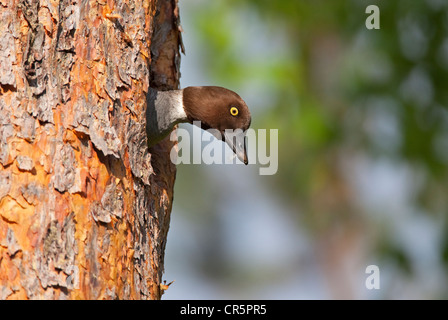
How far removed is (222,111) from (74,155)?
100 inches

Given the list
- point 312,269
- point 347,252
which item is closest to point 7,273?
point 347,252

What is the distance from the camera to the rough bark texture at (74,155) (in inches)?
136

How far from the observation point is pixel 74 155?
3729 mm

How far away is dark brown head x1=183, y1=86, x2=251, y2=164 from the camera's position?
6.09m

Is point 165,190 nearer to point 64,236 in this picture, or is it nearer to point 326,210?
point 64,236

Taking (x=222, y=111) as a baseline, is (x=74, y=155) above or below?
below

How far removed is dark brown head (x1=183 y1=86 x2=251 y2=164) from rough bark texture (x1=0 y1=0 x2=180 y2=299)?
1.70 m

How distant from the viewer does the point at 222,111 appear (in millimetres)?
6102

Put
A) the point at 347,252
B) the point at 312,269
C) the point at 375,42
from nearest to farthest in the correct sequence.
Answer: the point at 375,42
the point at 347,252
the point at 312,269

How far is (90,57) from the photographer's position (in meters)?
4.04

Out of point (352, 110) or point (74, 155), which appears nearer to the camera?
point (74, 155)

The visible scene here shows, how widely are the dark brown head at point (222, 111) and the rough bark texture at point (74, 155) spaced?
1.70m

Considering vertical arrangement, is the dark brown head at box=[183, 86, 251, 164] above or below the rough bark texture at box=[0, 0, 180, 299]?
above

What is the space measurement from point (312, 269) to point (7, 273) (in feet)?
44.8
